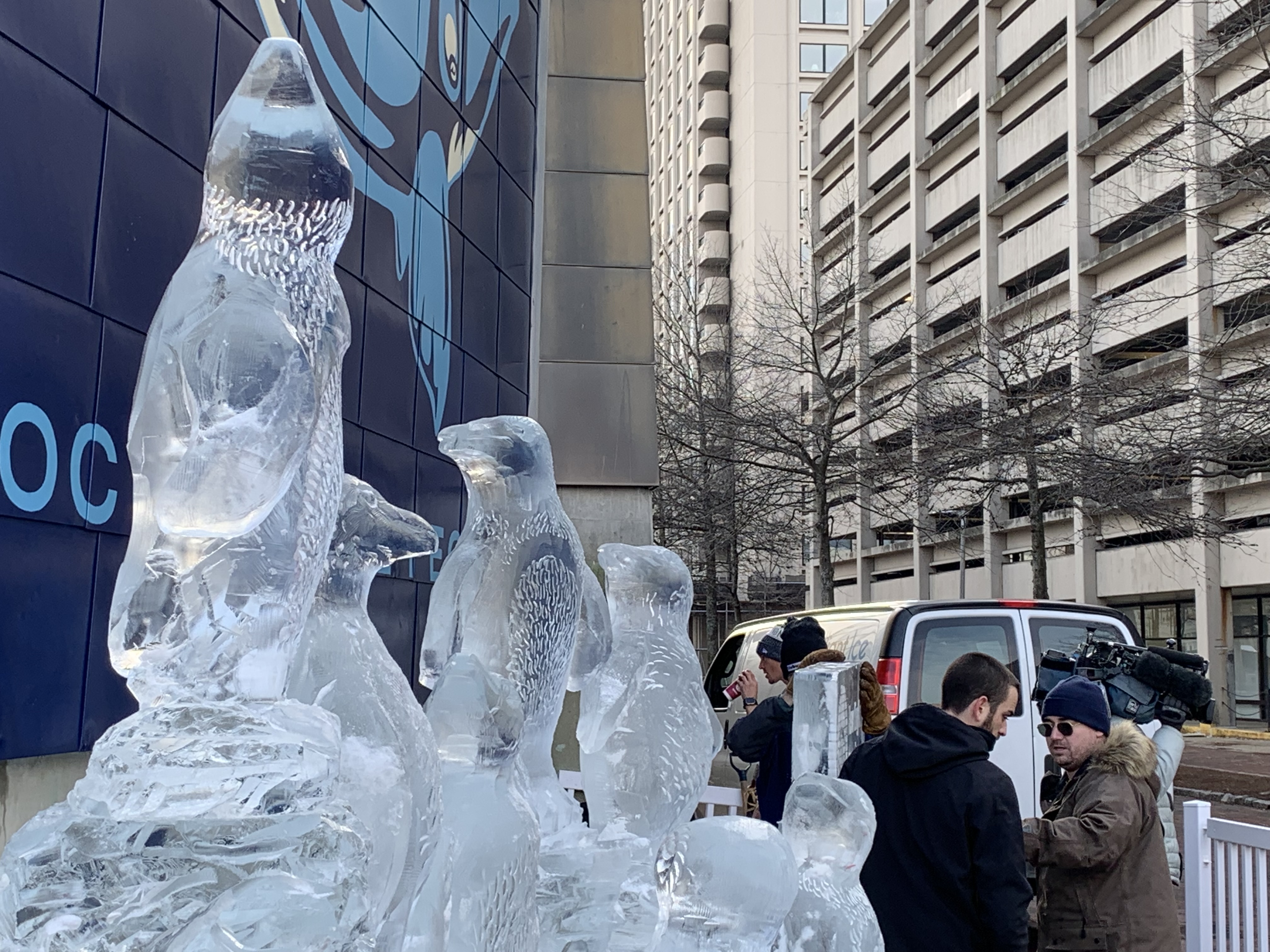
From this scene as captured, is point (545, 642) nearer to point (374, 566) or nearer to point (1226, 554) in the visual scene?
point (374, 566)

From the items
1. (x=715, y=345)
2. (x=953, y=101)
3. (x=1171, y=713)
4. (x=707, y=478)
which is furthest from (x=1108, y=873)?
(x=953, y=101)

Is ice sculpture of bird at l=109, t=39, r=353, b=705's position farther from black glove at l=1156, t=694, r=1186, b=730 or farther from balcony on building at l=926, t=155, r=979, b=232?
balcony on building at l=926, t=155, r=979, b=232

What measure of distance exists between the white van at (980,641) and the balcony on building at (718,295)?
93.9 ft

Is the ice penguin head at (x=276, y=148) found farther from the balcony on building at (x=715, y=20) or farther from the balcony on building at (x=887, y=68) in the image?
the balcony on building at (x=715, y=20)

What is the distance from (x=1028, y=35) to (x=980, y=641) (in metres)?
30.3

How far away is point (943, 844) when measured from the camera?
3.02 m

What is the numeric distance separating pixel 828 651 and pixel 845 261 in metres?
24.8

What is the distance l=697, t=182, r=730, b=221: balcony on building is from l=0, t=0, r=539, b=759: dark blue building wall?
50862mm

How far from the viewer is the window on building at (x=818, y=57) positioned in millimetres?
53750

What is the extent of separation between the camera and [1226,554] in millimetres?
26812

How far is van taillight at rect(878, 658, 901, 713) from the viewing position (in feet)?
24.4

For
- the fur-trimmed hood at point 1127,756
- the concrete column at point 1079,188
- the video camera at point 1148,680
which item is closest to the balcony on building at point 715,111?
the concrete column at point 1079,188

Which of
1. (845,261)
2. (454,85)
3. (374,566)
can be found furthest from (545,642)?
(845,261)

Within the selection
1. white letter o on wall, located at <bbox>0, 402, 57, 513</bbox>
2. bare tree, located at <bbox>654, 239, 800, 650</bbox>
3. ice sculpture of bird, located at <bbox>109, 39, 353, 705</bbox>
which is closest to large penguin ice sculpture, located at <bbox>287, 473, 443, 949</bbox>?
ice sculpture of bird, located at <bbox>109, 39, 353, 705</bbox>
